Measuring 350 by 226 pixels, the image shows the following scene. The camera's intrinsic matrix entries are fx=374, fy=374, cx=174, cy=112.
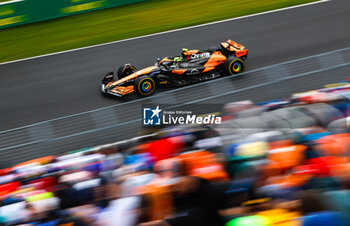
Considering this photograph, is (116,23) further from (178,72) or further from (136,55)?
(178,72)

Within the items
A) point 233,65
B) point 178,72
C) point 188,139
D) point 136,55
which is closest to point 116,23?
point 136,55

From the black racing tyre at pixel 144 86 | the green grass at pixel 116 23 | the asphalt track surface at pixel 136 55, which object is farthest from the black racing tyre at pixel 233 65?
the green grass at pixel 116 23

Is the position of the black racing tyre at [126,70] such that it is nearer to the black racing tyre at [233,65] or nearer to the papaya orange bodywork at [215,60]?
the papaya orange bodywork at [215,60]

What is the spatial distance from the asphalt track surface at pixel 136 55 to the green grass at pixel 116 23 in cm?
81

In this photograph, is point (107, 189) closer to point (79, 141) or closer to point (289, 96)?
point (79, 141)

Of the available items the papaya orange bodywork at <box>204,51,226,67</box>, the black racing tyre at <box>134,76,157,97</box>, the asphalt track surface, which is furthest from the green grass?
the black racing tyre at <box>134,76,157,97</box>

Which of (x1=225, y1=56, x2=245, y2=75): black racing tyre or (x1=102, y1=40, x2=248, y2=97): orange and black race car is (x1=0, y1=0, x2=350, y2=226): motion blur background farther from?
(x1=225, y1=56, x2=245, y2=75): black racing tyre

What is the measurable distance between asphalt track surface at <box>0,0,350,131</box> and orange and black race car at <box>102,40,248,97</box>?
0.43 metres

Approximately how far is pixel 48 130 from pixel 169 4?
1147 centimetres

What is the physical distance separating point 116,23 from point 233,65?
7189 millimetres

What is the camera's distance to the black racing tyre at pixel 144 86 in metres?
9.48

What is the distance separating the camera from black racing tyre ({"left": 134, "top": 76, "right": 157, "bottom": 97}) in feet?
31.1

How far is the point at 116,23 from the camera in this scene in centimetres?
1559

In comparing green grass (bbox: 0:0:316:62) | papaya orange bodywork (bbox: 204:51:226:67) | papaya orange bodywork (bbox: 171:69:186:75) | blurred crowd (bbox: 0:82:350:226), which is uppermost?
→ green grass (bbox: 0:0:316:62)
